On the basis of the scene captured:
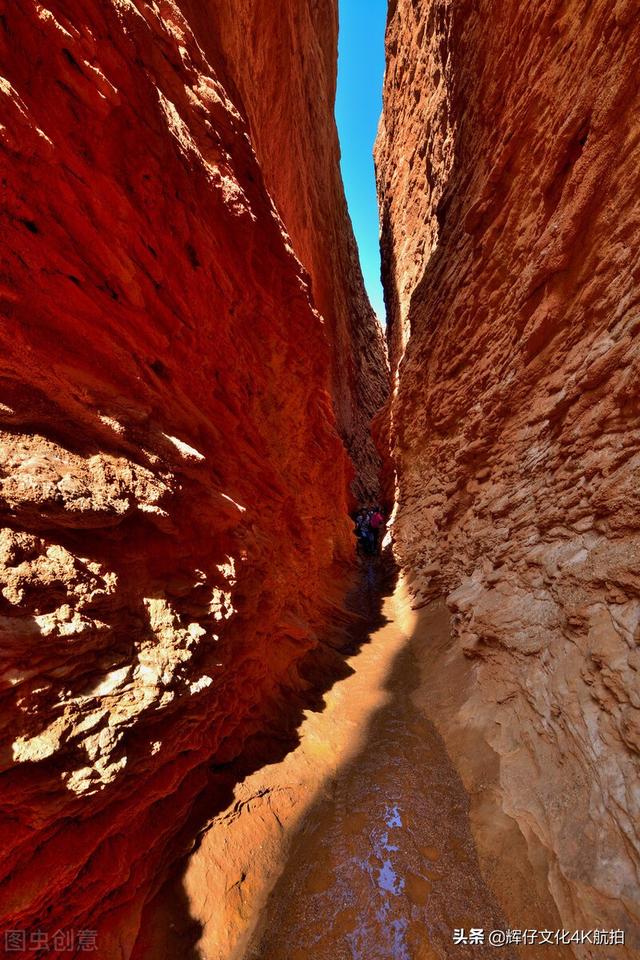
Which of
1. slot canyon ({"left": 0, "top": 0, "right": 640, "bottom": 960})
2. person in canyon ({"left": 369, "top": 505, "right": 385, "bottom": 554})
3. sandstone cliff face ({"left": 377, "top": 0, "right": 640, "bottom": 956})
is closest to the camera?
slot canyon ({"left": 0, "top": 0, "right": 640, "bottom": 960})

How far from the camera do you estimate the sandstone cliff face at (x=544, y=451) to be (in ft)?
8.64

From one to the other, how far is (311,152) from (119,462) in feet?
47.6

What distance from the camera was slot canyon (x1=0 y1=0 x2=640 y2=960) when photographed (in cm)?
230

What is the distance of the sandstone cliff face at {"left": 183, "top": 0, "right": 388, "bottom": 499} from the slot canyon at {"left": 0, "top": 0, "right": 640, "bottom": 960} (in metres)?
0.28

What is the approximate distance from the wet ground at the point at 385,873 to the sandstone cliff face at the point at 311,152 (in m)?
8.88

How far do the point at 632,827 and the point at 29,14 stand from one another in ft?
22.6

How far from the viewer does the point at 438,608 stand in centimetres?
664

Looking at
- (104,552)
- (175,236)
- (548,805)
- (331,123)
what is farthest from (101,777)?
(331,123)

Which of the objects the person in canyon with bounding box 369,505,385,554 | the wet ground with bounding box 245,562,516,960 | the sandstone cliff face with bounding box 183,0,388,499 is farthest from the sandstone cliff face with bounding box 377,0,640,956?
the person in canyon with bounding box 369,505,385,554

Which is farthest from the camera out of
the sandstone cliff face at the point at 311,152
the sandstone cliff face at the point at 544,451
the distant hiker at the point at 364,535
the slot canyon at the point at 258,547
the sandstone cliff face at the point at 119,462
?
the distant hiker at the point at 364,535

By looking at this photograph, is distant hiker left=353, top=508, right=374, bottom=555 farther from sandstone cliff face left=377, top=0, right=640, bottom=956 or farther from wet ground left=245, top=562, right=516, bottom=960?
wet ground left=245, top=562, right=516, bottom=960

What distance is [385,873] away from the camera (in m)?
3.05

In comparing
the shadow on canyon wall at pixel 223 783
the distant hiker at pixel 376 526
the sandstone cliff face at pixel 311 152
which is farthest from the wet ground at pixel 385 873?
the distant hiker at pixel 376 526

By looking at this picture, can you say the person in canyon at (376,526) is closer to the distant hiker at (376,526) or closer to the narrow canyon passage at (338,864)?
the distant hiker at (376,526)
